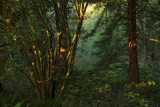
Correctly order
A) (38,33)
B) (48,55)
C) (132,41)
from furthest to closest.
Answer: (132,41), (48,55), (38,33)

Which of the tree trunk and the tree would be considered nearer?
the tree

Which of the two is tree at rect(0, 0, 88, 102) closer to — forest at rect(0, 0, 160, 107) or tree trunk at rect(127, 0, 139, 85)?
forest at rect(0, 0, 160, 107)

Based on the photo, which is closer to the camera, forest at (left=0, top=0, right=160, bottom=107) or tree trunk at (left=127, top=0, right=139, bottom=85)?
forest at (left=0, top=0, right=160, bottom=107)

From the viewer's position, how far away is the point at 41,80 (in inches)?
240

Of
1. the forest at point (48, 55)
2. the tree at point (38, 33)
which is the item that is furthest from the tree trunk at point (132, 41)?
the tree at point (38, 33)

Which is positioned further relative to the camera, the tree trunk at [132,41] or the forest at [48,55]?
the tree trunk at [132,41]

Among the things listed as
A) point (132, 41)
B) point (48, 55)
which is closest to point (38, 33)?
point (48, 55)

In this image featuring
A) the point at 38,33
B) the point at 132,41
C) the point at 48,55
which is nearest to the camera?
the point at 38,33

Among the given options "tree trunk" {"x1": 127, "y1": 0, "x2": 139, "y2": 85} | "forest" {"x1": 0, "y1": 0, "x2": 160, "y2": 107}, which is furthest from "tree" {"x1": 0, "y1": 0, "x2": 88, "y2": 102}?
"tree trunk" {"x1": 127, "y1": 0, "x2": 139, "y2": 85}

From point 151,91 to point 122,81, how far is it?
2.45 m

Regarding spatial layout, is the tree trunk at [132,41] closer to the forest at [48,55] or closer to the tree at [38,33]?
the forest at [48,55]

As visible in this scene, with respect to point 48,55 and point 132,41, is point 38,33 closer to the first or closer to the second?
point 48,55

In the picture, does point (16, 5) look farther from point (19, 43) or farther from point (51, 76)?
point (51, 76)

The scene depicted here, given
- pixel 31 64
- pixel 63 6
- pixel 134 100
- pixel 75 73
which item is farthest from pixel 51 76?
pixel 75 73
